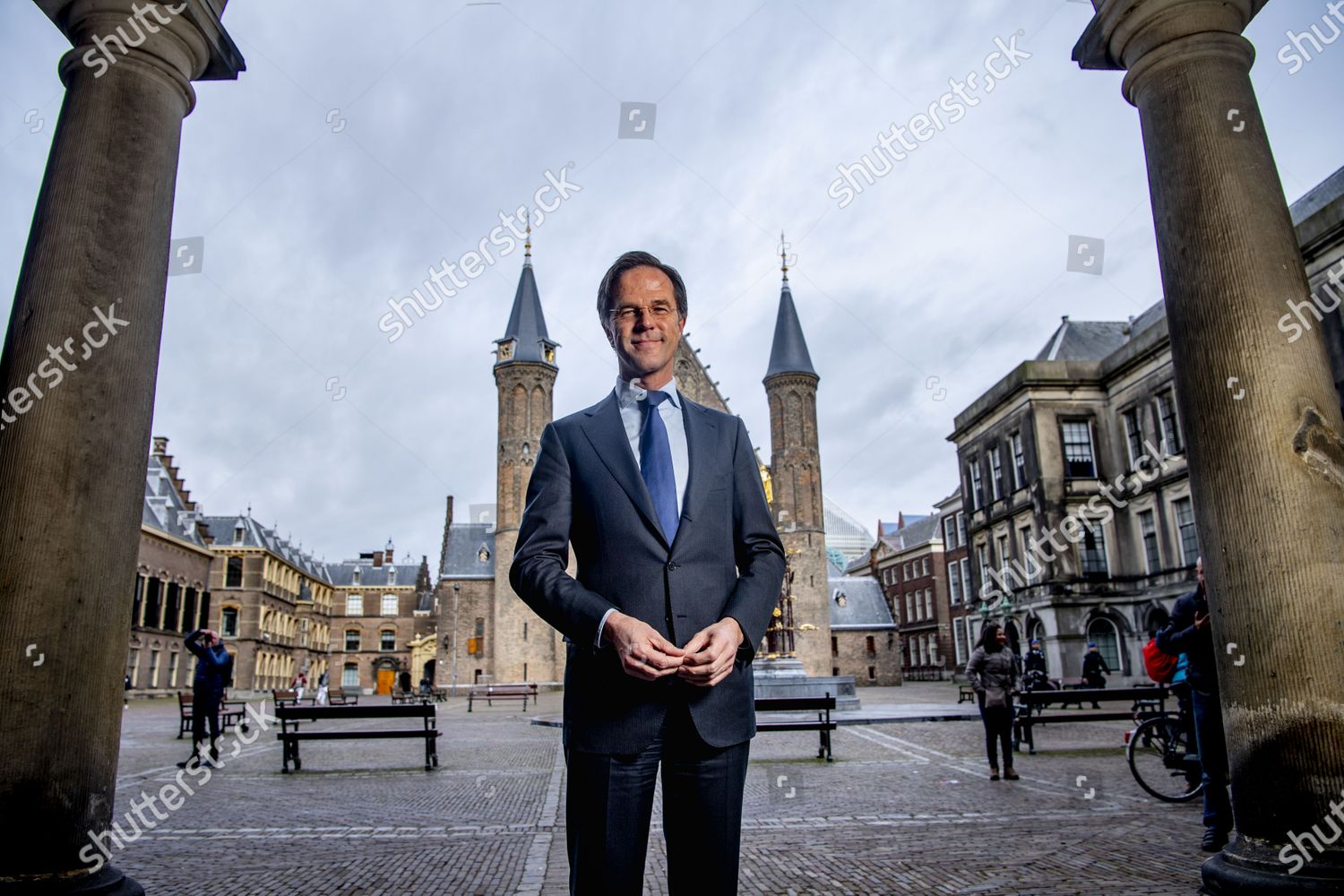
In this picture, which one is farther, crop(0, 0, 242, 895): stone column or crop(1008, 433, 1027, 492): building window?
crop(1008, 433, 1027, 492): building window

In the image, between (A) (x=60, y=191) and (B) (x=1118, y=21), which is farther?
(B) (x=1118, y=21)

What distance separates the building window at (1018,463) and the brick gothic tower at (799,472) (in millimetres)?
14838

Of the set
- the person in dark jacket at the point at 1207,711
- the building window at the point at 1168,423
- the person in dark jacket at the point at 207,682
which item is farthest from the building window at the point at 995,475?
the person in dark jacket at the point at 1207,711

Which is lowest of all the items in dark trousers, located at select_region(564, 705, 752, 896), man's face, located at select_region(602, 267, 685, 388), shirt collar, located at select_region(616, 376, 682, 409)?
dark trousers, located at select_region(564, 705, 752, 896)

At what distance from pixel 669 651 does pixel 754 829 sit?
5.71 metres

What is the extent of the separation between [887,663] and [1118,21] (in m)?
57.6

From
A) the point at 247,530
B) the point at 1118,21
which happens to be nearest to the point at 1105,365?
the point at 1118,21

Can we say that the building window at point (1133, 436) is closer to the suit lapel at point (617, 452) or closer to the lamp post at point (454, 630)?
the suit lapel at point (617, 452)

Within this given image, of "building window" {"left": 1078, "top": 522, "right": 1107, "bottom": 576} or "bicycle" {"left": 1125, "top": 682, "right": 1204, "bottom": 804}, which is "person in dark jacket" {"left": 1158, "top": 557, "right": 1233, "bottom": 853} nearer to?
"bicycle" {"left": 1125, "top": 682, "right": 1204, "bottom": 804}

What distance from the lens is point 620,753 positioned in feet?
7.08

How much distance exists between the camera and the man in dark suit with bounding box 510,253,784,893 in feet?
7.06

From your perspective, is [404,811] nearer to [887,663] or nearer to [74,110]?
[74,110]

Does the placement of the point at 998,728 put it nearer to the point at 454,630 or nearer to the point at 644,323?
the point at 644,323

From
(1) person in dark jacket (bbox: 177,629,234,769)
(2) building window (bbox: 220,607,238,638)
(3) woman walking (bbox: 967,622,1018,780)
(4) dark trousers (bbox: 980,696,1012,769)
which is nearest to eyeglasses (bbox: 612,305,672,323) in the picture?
(3) woman walking (bbox: 967,622,1018,780)
